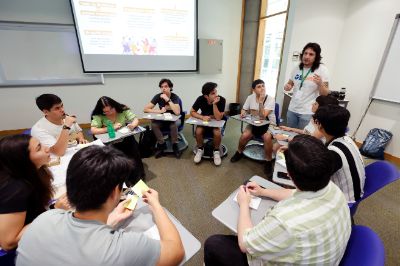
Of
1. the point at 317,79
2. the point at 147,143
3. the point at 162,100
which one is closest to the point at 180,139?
the point at 147,143

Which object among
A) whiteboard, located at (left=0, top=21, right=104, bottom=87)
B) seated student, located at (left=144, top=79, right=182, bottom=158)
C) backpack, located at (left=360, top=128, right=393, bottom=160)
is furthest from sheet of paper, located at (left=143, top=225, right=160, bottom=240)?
whiteboard, located at (left=0, top=21, right=104, bottom=87)

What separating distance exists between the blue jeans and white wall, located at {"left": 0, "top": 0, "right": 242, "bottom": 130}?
2.67 m

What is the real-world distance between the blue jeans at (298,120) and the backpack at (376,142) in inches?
54.8

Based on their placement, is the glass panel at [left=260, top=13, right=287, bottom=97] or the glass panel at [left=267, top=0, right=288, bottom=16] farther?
the glass panel at [left=260, top=13, right=287, bottom=97]

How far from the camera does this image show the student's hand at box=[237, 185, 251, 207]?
1119mm

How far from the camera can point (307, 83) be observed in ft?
8.55

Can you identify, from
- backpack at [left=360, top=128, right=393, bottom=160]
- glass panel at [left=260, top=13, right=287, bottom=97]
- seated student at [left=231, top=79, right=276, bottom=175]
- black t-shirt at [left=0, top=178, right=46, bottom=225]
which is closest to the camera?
black t-shirt at [left=0, top=178, right=46, bottom=225]

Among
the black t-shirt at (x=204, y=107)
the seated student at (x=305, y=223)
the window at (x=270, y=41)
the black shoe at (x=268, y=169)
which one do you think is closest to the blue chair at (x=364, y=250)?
the seated student at (x=305, y=223)

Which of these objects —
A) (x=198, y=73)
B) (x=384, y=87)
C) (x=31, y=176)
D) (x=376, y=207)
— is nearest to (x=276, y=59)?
(x=198, y=73)

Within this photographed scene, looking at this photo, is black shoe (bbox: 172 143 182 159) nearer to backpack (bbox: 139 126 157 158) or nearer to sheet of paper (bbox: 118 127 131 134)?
backpack (bbox: 139 126 157 158)

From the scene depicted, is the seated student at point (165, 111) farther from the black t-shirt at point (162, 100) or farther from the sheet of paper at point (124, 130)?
the sheet of paper at point (124, 130)

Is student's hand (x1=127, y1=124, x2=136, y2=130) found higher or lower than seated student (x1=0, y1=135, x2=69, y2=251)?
lower

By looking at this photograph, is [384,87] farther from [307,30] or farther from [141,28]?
[141,28]

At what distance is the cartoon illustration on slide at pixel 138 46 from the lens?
13.1 feet
